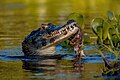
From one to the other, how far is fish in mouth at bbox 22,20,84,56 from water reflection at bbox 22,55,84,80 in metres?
0.33

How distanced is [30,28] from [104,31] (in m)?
6.40

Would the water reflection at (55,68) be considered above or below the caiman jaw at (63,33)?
below

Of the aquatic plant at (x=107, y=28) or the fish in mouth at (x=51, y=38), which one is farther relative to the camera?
the aquatic plant at (x=107, y=28)

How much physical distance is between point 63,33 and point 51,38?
1.51ft

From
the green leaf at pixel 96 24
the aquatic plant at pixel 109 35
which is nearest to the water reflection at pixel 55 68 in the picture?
the aquatic plant at pixel 109 35

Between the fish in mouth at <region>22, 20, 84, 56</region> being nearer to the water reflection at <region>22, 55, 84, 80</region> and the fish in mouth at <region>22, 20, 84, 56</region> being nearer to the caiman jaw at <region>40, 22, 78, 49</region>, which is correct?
the caiman jaw at <region>40, 22, 78, 49</region>

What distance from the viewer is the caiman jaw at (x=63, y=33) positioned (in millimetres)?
9047

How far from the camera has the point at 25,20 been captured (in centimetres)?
1850

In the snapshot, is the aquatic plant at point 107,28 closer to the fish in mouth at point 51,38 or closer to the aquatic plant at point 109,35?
the aquatic plant at point 109,35

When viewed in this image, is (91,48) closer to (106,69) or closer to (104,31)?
(104,31)

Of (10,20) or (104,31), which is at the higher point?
(104,31)

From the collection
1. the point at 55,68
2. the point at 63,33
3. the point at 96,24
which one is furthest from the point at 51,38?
the point at 55,68

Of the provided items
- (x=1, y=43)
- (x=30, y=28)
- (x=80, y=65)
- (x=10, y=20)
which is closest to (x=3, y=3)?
(x=10, y=20)

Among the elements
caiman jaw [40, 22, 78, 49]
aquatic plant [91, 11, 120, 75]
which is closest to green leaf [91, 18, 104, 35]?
aquatic plant [91, 11, 120, 75]
